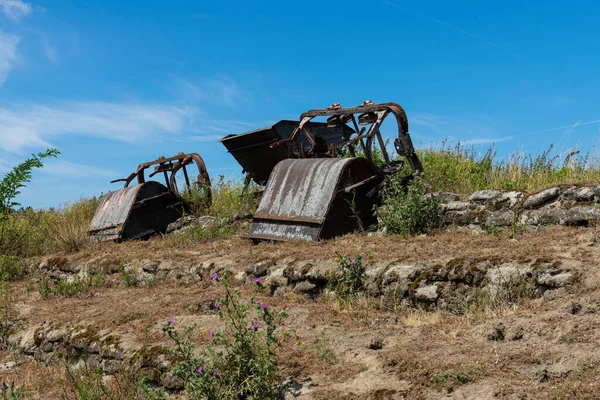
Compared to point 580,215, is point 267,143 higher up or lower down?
higher up

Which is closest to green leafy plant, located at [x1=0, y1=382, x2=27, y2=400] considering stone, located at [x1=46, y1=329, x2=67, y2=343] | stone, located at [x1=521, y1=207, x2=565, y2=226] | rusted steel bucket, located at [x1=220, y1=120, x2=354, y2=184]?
stone, located at [x1=46, y1=329, x2=67, y2=343]

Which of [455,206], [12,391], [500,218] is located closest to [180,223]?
[455,206]

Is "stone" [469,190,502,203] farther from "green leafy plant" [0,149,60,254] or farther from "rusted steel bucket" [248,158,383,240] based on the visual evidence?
"green leafy plant" [0,149,60,254]

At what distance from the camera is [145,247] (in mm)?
10875

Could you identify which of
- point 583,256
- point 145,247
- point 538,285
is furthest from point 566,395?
point 145,247

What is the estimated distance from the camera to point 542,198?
7.73 metres

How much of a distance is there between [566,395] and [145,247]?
8.60 m

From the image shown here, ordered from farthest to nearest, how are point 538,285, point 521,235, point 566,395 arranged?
point 521,235, point 538,285, point 566,395

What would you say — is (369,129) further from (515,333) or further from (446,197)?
(515,333)

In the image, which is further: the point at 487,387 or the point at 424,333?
the point at 424,333

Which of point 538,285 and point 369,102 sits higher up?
point 369,102

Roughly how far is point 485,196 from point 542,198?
80cm

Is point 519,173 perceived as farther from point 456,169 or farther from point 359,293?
point 359,293

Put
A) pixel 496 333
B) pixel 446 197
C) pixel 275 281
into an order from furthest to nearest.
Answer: pixel 446 197 → pixel 275 281 → pixel 496 333
